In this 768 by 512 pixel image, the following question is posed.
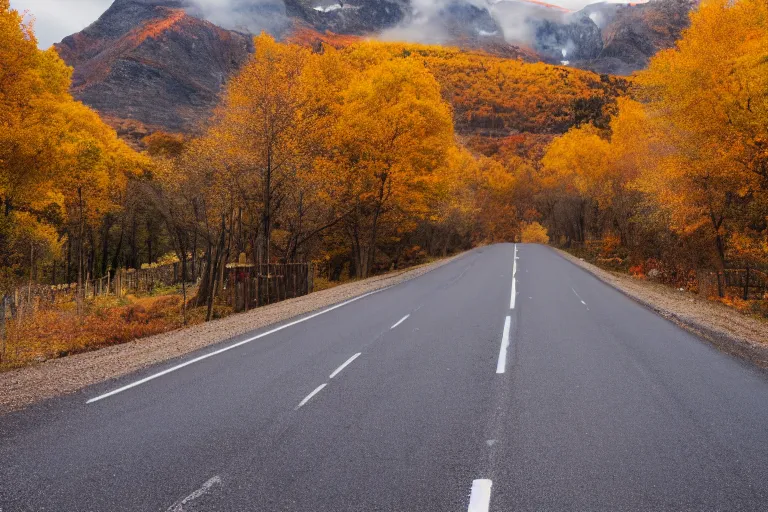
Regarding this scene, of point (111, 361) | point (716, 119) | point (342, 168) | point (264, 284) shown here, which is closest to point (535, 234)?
point (342, 168)

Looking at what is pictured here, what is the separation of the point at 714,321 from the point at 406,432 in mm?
11256

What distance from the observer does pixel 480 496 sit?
4.41 metres

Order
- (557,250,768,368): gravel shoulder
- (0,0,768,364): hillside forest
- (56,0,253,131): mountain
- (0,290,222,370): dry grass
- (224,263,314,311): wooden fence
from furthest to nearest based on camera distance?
(56,0,253,131): mountain → (0,0,768,364): hillside forest → (224,263,314,311): wooden fence → (0,290,222,370): dry grass → (557,250,768,368): gravel shoulder

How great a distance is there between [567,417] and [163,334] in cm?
1054

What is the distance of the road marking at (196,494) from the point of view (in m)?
4.27

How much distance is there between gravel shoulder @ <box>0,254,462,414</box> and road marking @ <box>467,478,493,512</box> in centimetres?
599

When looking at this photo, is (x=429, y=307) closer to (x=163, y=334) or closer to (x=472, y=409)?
(x=163, y=334)

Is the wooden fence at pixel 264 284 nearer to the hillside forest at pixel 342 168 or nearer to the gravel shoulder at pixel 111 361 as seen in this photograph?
the hillside forest at pixel 342 168

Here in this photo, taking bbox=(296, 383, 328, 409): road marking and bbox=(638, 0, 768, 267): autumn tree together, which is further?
bbox=(638, 0, 768, 267): autumn tree

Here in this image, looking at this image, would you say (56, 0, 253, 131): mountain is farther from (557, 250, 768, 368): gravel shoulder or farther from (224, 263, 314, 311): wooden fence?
(557, 250, 768, 368): gravel shoulder

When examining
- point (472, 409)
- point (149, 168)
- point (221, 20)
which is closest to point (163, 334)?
point (472, 409)

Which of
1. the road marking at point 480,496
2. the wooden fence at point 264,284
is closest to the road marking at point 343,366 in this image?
the road marking at point 480,496

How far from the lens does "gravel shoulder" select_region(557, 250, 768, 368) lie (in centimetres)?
1035

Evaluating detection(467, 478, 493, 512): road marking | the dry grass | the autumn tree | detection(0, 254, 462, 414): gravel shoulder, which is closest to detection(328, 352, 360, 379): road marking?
detection(0, 254, 462, 414): gravel shoulder
